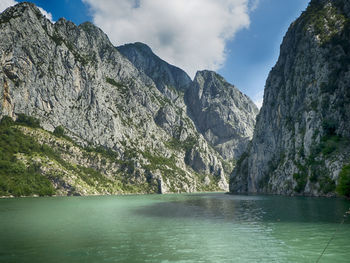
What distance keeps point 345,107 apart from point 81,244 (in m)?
117

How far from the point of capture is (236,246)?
23.0 m

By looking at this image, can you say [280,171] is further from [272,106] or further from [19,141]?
[19,141]

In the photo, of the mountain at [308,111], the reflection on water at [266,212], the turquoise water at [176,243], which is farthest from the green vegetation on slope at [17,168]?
the mountain at [308,111]

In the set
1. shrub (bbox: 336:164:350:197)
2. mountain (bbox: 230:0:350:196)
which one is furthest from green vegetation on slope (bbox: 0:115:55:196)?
shrub (bbox: 336:164:350:197)

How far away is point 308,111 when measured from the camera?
4983 inches

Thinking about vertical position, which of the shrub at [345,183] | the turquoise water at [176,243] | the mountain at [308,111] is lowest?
the turquoise water at [176,243]

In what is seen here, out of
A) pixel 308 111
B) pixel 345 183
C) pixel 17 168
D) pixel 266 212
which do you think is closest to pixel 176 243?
pixel 266 212

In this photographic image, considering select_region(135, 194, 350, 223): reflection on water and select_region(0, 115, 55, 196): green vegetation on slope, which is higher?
select_region(0, 115, 55, 196): green vegetation on slope

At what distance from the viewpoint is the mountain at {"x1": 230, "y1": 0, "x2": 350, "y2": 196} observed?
4139 inches

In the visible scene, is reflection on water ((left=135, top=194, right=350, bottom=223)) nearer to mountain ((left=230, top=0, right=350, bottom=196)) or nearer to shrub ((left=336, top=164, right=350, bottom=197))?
shrub ((left=336, top=164, right=350, bottom=197))

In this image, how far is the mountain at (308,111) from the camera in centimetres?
10512

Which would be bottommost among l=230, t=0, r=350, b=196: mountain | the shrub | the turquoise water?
the turquoise water

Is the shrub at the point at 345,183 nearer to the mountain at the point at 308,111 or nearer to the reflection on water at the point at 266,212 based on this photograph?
the mountain at the point at 308,111

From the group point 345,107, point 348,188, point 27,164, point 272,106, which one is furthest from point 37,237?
point 272,106
